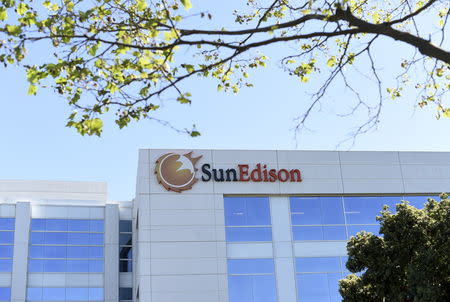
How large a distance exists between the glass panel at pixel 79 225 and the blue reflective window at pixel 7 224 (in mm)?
2938

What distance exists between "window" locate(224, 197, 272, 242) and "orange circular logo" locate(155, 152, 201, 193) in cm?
195

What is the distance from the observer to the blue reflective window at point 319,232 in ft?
102

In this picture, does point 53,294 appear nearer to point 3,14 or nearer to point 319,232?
point 319,232

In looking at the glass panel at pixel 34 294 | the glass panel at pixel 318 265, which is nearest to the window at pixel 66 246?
the glass panel at pixel 34 294

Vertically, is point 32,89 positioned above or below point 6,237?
below

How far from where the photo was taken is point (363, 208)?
106ft

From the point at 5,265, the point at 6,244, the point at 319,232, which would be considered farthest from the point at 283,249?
the point at 6,244

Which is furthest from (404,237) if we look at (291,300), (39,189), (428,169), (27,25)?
(39,189)

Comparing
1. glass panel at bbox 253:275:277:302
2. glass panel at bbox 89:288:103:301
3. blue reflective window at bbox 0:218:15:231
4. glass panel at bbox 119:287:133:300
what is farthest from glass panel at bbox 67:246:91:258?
glass panel at bbox 253:275:277:302

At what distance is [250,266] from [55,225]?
12.0m

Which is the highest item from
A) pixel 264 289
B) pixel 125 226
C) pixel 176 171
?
pixel 176 171

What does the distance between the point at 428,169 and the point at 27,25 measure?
93.8 ft

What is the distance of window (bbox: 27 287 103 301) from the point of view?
34.8 meters

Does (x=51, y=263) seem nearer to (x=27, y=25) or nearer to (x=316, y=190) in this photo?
(x=316, y=190)
